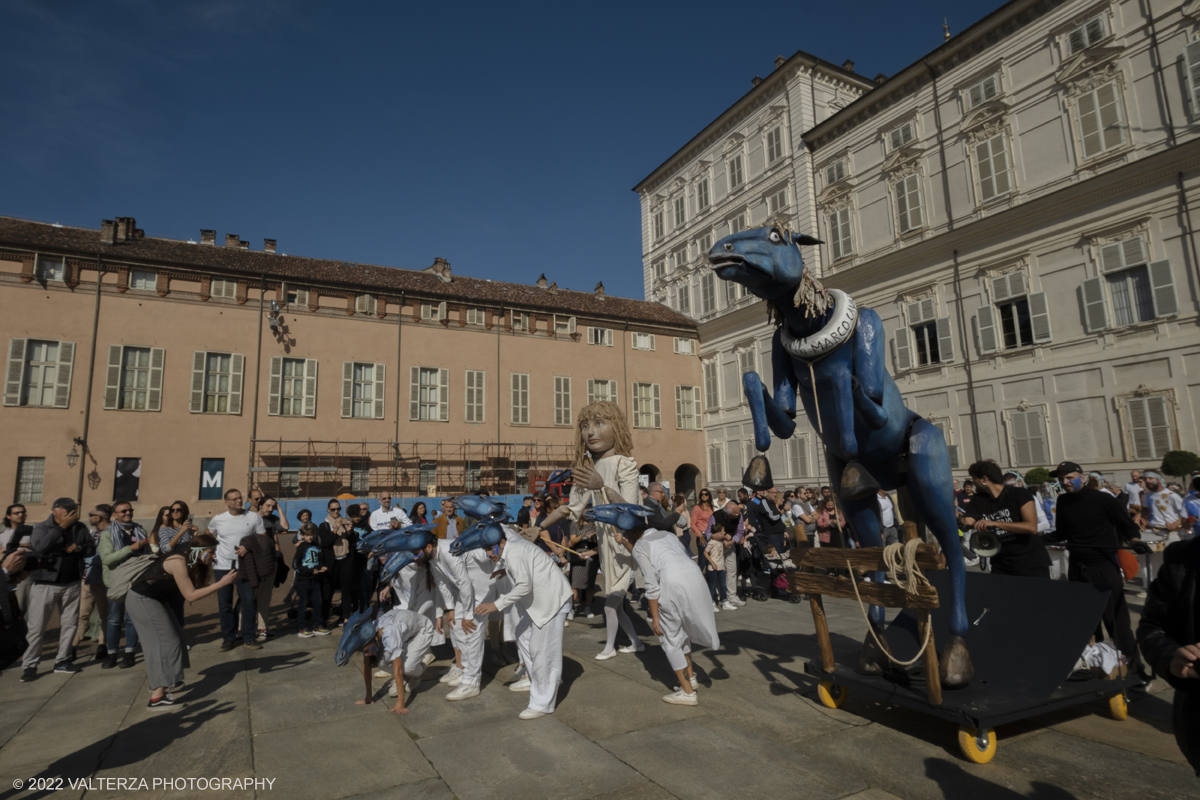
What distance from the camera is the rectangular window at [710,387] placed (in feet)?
95.7

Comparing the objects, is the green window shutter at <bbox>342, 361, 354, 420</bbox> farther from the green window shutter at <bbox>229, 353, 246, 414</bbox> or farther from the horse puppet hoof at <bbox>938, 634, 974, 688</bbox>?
the horse puppet hoof at <bbox>938, 634, 974, 688</bbox>

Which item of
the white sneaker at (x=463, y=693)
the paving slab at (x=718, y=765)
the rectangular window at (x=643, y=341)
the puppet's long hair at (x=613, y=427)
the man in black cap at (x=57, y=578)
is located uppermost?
the rectangular window at (x=643, y=341)

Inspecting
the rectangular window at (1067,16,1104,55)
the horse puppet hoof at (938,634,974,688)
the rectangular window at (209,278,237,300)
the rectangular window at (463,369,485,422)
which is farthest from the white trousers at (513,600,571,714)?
the rectangular window at (209,278,237,300)

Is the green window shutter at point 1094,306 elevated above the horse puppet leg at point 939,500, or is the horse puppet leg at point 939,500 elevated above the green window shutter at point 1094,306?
the green window shutter at point 1094,306

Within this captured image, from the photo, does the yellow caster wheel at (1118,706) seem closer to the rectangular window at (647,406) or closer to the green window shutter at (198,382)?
the green window shutter at (198,382)

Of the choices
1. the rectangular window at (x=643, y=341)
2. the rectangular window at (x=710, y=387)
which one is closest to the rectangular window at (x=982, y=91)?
the rectangular window at (x=710, y=387)

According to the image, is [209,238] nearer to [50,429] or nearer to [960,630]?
[50,429]

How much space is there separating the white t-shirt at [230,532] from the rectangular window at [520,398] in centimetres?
1901

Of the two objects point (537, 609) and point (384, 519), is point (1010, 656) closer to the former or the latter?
point (537, 609)

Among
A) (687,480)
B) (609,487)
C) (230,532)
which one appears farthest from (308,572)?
(687,480)

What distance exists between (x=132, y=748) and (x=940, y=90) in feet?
78.4

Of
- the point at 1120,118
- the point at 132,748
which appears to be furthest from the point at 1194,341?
the point at 132,748

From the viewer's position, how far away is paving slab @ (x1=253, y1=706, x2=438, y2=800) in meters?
3.39

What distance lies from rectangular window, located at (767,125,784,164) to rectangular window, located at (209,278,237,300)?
20.3m
